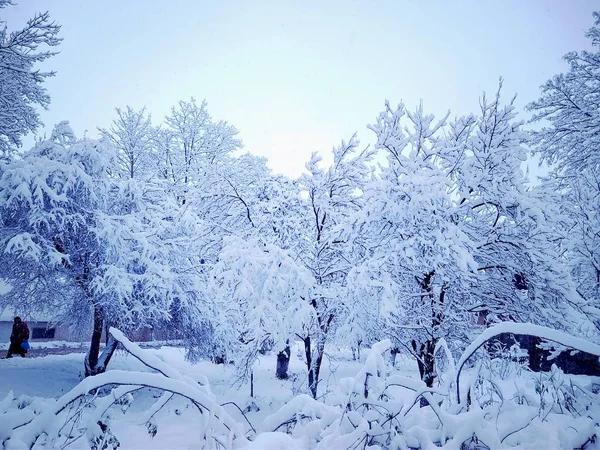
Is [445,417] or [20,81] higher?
[20,81]

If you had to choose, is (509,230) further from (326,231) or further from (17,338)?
(17,338)

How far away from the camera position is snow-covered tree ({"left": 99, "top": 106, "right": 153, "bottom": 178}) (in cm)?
1582

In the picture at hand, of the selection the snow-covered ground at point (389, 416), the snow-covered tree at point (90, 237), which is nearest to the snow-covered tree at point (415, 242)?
the snow-covered ground at point (389, 416)

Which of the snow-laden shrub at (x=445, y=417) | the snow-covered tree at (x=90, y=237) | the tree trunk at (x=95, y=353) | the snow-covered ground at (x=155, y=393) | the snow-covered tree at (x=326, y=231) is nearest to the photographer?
the snow-laden shrub at (x=445, y=417)

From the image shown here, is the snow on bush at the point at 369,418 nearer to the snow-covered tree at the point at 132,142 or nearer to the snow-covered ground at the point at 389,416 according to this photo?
the snow-covered ground at the point at 389,416

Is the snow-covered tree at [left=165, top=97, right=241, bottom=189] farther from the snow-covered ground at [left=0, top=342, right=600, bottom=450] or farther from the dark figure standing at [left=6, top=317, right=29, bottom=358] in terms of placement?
the snow-covered ground at [left=0, top=342, right=600, bottom=450]

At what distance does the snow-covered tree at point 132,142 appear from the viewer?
1582 centimetres

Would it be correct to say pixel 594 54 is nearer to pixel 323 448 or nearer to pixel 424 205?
pixel 424 205

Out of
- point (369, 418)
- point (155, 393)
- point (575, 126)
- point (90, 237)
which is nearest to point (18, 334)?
point (155, 393)

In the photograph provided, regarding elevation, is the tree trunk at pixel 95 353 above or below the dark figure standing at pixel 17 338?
above

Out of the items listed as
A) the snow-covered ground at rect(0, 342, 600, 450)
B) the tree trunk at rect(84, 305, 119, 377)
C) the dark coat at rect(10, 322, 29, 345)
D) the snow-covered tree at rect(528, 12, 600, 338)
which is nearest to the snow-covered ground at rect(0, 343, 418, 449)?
the snow-covered ground at rect(0, 342, 600, 450)

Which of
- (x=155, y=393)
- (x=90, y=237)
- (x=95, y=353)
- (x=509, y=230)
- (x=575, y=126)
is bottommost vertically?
(x=155, y=393)

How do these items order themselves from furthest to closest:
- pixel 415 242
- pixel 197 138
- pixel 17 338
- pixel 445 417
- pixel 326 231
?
pixel 197 138 → pixel 17 338 → pixel 326 231 → pixel 415 242 → pixel 445 417

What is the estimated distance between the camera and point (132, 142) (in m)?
16.1
